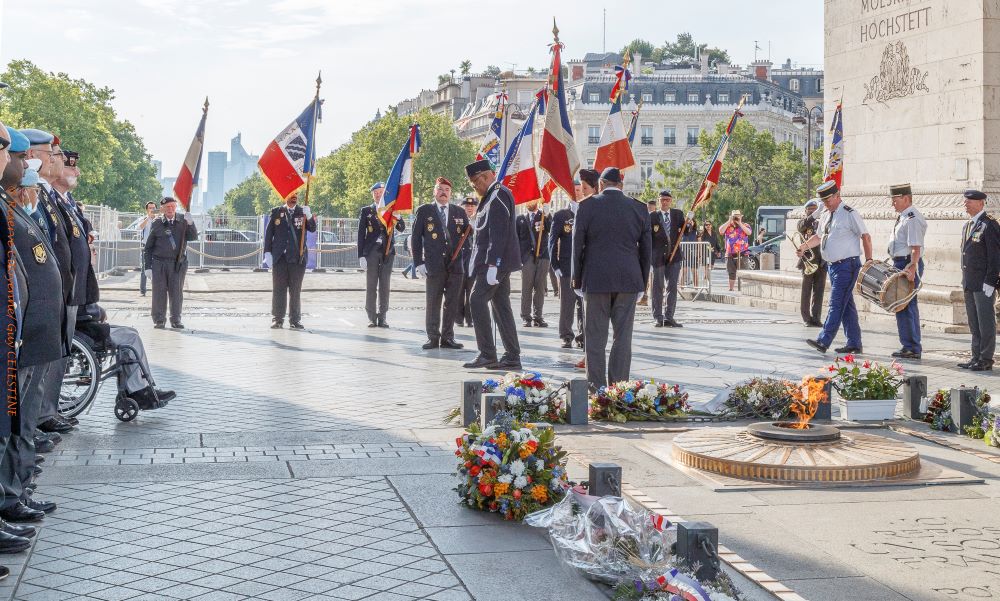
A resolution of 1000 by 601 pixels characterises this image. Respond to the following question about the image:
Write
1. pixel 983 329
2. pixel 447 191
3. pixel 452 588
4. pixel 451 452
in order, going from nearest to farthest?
pixel 452 588 < pixel 451 452 < pixel 983 329 < pixel 447 191

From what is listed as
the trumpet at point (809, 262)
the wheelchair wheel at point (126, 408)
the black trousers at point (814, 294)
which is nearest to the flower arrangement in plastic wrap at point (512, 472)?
the wheelchair wheel at point (126, 408)

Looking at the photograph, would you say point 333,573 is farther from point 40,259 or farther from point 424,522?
point 40,259

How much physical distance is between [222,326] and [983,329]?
11.2 meters

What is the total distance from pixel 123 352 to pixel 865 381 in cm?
572

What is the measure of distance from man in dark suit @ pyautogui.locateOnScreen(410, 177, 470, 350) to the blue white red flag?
21.5 ft

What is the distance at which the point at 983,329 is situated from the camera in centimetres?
1225

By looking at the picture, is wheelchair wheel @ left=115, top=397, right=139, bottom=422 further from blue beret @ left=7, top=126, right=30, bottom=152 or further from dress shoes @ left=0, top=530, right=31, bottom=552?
dress shoes @ left=0, top=530, right=31, bottom=552

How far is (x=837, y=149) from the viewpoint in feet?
62.1

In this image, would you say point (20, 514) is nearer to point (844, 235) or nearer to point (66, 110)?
point (844, 235)

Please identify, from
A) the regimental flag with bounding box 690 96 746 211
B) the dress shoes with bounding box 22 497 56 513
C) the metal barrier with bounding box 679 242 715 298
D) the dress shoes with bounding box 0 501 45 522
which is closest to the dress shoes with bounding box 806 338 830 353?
the regimental flag with bounding box 690 96 746 211

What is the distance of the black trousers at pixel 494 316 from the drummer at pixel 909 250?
4.30m

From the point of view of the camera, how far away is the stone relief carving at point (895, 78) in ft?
55.9

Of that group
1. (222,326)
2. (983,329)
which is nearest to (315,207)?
(222,326)

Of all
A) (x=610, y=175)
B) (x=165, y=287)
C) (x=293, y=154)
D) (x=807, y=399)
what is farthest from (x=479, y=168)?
(x=165, y=287)
